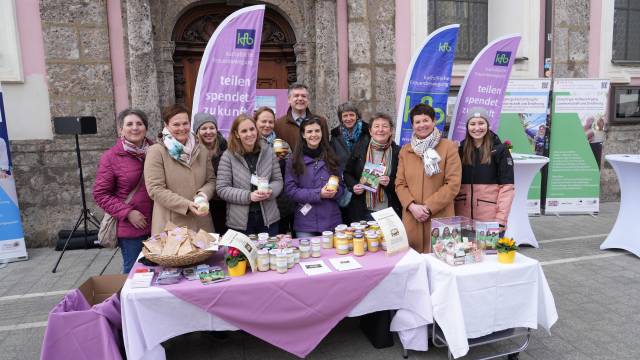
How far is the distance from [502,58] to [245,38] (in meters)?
3.23

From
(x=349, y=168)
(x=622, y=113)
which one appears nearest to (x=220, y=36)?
(x=349, y=168)

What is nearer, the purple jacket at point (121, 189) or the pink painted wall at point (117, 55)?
the purple jacket at point (121, 189)

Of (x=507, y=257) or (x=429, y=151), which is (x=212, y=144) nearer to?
(x=429, y=151)

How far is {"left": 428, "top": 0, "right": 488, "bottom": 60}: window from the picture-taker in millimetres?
7195

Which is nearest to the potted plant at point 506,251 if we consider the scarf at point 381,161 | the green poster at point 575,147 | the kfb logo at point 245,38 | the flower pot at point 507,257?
the flower pot at point 507,257

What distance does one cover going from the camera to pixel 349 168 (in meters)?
3.44

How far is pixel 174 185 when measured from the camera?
9.52 feet

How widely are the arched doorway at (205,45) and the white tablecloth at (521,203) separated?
3621 millimetres

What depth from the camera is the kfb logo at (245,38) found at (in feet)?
14.7

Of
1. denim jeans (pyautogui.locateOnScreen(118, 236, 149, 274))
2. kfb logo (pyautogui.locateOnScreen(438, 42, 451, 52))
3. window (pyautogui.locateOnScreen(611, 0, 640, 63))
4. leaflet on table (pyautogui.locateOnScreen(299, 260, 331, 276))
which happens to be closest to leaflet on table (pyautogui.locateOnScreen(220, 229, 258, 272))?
leaflet on table (pyautogui.locateOnScreen(299, 260, 331, 276))

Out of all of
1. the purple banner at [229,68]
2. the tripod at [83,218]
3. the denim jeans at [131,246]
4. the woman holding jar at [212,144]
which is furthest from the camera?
the tripod at [83,218]

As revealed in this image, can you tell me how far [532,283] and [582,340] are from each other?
2.45 feet

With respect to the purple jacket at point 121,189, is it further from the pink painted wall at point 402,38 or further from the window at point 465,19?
the window at point 465,19

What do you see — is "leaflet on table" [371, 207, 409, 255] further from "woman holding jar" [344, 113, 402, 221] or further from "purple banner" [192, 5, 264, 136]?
"purple banner" [192, 5, 264, 136]
